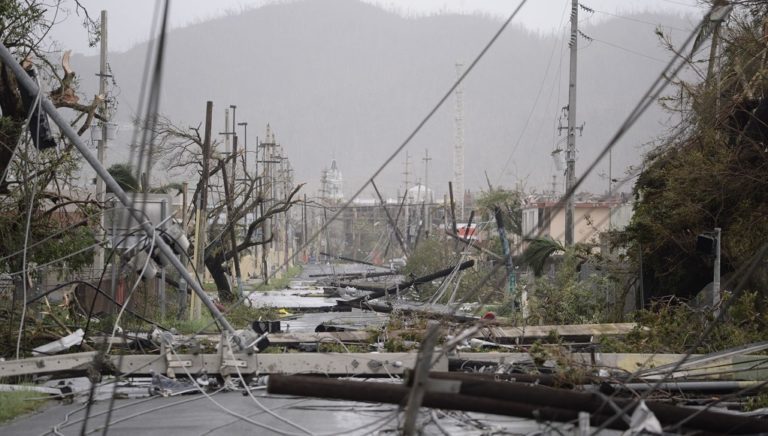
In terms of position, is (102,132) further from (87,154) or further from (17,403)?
(87,154)

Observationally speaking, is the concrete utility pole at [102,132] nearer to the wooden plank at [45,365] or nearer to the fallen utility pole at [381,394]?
the wooden plank at [45,365]

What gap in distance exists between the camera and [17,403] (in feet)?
35.3

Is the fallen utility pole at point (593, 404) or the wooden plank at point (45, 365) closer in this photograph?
the fallen utility pole at point (593, 404)

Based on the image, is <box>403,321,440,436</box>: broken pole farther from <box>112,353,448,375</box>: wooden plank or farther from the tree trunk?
the tree trunk

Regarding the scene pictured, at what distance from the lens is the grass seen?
10445 mm

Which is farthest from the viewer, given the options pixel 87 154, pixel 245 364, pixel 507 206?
pixel 507 206

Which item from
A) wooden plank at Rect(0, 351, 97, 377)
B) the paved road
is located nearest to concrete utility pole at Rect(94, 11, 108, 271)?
wooden plank at Rect(0, 351, 97, 377)

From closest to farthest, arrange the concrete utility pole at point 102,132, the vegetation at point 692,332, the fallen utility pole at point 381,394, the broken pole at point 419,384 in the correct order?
the broken pole at point 419,384 → the fallen utility pole at point 381,394 → the vegetation at point 692,332 → the concrete utility pole at point 102,132

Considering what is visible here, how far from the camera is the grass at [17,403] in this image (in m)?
10.4

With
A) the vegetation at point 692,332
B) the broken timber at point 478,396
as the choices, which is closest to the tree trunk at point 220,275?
the vegetation at point 692,332

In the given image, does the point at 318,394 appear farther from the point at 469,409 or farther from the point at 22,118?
the point at 22,118

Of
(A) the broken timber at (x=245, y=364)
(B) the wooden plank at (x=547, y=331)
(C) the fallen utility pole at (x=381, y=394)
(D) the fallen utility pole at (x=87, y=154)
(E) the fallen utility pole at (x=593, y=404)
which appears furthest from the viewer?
(B) the wooden plank at (x=547, y=331)

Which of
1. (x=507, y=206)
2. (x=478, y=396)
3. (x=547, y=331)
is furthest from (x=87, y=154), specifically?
(x=507, y=206)

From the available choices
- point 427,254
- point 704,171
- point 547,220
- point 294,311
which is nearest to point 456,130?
point 427,254
